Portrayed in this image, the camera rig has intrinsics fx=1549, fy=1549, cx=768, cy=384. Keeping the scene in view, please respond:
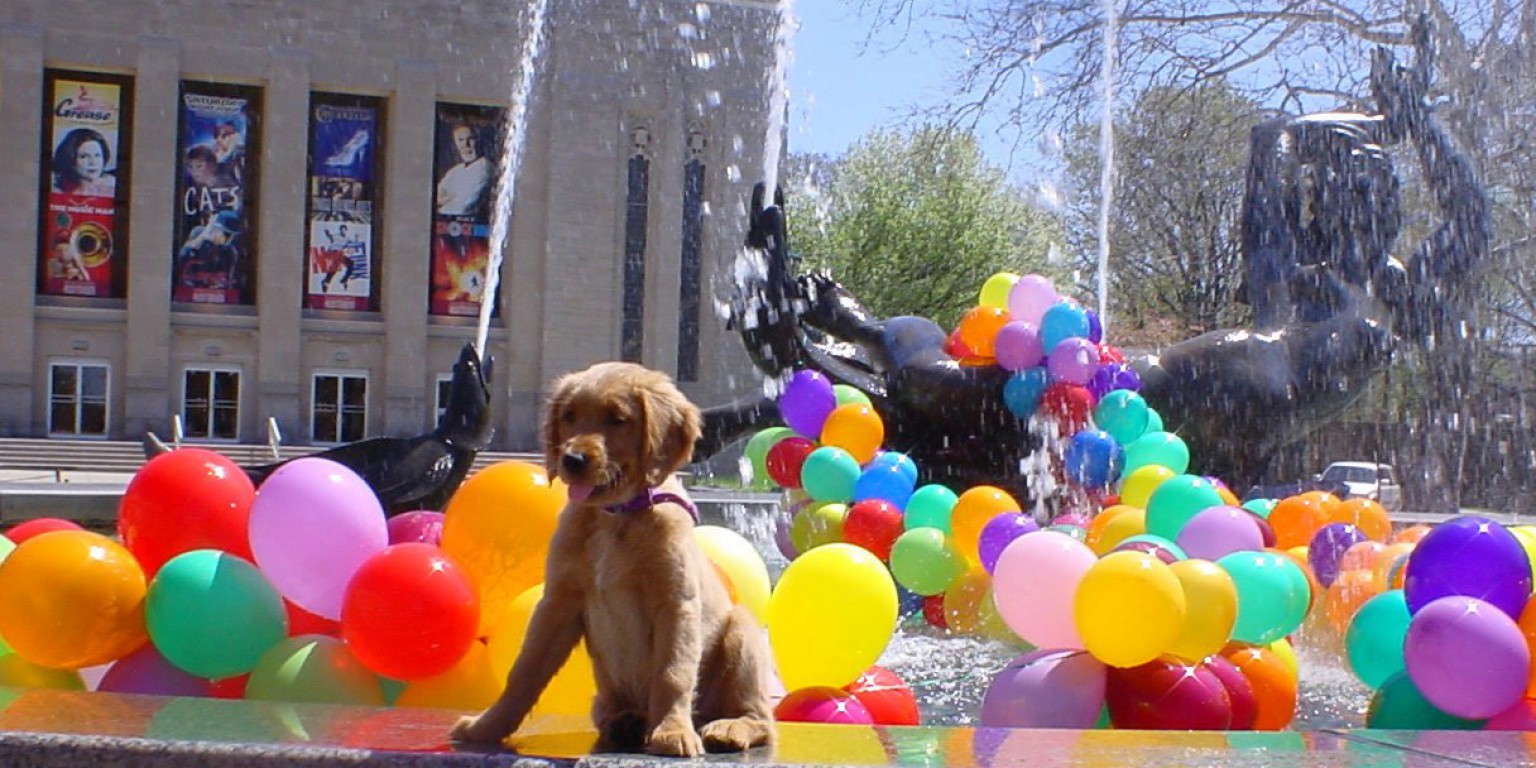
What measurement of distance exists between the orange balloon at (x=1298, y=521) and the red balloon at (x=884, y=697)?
10.8ft

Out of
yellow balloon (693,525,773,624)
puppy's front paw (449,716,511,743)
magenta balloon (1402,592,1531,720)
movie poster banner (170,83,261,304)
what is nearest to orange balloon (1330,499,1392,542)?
magenta balloon (1402,592,1531,720)

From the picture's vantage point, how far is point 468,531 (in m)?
4.48

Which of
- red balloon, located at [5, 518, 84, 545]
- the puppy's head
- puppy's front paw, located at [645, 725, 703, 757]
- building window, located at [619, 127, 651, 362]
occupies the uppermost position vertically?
building window, located at [619, 127, 651, 362]

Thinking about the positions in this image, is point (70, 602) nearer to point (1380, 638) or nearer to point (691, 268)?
point (1380, 638)

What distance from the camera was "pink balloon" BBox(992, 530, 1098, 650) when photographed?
5.18 meters

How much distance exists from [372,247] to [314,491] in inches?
1419

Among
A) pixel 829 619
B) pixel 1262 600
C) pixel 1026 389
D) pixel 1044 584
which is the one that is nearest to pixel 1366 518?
pixel 1026 389

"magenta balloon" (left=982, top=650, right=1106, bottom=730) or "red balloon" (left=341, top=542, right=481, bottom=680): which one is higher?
"red balloon" (left=341, top=542, right=481, bottom=680)

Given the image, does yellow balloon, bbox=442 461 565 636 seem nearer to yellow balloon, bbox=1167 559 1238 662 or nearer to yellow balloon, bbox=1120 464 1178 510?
yellow balloon, bbox=1167 559 1238 662

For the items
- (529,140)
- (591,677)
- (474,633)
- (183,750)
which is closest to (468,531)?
(474,633)

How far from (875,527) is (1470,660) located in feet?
12.5

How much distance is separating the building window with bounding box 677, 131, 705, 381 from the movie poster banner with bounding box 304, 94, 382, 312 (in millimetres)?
7800

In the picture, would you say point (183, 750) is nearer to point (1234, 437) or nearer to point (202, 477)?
point (202, 477)

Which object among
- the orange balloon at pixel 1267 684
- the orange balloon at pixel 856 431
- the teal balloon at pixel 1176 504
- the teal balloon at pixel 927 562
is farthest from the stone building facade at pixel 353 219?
the orange balloon at pixel 1267 684
